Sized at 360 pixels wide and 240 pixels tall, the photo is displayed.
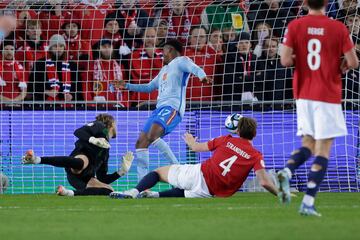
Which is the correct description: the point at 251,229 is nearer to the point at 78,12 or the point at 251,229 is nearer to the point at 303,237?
the point at 303,237

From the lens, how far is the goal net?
55.9ft

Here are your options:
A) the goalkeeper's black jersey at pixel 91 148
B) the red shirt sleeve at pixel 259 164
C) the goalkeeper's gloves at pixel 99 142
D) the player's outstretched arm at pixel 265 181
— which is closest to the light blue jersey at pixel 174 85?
the goalkeeper's black jersey at pixel 91 148

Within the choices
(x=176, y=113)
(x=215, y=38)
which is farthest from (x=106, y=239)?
(x=215, y=38)

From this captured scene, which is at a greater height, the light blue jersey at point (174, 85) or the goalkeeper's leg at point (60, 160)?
the light blue jersey at point (174, 85)

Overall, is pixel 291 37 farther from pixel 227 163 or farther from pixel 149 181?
pixel 149 181

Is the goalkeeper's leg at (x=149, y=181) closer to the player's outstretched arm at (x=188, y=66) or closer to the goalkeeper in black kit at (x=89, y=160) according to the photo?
the goalkeeper in black kit at (x=89, y=160)

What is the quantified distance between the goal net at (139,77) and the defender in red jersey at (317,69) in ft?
22.3

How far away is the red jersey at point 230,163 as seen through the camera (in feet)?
42.3

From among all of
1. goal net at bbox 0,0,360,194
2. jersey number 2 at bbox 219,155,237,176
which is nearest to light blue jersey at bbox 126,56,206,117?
goal net at bbox 0,0,360,194

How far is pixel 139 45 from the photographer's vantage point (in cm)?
1889

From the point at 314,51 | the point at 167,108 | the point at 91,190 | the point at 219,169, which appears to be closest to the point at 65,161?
the point at 91,190

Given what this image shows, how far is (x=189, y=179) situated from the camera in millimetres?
13219

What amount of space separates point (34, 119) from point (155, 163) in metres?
2.20

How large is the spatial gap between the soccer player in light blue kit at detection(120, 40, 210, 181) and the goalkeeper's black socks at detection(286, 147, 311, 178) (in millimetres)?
6200
